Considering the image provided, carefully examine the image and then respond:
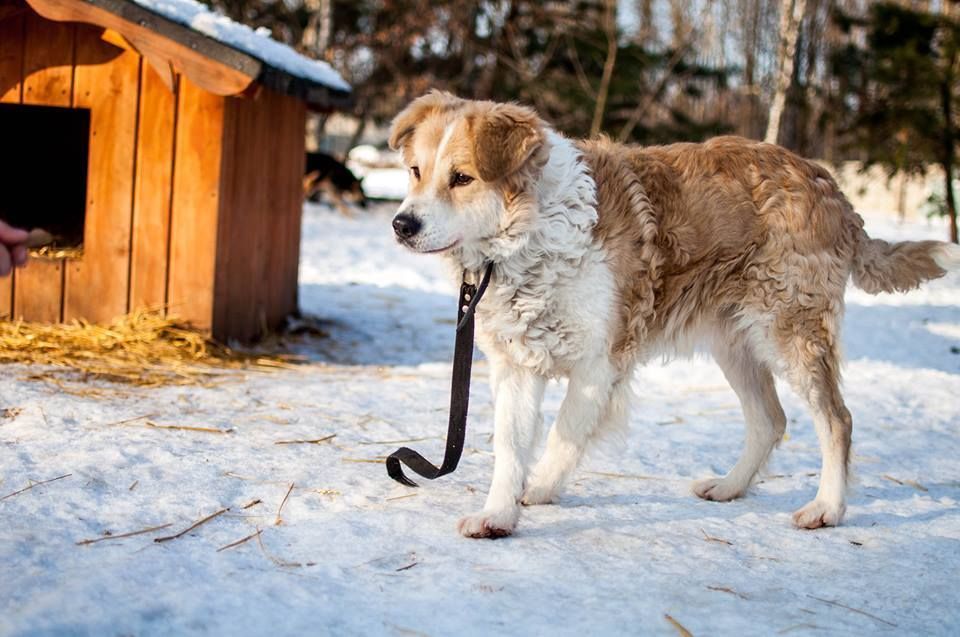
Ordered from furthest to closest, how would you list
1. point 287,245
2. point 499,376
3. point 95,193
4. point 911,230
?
point 911,230 → point 287,245 → point 95,193 → point 499,376

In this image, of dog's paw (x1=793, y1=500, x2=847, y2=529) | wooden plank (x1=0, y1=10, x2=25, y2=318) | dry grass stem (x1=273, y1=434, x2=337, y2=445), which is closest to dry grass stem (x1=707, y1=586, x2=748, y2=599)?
dog's paw (x1=793, y1=500, x2=847, y2=529)

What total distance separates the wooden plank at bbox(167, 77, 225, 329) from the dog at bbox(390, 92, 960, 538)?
2953 mm

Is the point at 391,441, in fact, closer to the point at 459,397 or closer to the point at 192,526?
the point at 459,397

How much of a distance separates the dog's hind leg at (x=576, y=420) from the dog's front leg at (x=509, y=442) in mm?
152

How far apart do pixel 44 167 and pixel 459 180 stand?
6.12 m

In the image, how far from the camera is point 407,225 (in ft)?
11.5

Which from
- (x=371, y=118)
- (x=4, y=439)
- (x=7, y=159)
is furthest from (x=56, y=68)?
(x=371, y=118)

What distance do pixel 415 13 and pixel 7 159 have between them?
1393 centimetres

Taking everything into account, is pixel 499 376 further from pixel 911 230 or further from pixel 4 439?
pixel 911 230

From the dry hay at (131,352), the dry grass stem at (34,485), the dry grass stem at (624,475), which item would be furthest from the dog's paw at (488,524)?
the dry hay at (131,352)

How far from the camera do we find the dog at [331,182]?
54.4ft

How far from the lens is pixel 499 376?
3.71 metres

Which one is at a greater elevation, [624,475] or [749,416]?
[749,416]

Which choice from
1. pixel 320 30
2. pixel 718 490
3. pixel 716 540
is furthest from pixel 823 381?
pixel 320 30
